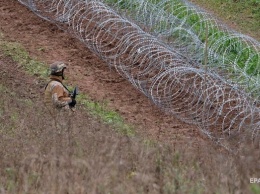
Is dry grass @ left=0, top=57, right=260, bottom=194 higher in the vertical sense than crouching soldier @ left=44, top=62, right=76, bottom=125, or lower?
higher

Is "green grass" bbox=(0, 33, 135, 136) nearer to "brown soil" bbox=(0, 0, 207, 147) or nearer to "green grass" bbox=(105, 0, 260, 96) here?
"brown soil" bbox=(0, 0, 207, 147)

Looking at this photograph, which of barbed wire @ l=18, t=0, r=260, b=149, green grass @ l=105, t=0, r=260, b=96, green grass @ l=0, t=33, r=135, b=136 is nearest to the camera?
green grass @ l=0, t=33, r=135, b=136

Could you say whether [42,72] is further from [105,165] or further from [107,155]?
[105,165]

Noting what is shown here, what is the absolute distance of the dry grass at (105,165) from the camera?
17.7 ft

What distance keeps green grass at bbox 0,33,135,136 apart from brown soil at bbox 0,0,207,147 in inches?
7.0

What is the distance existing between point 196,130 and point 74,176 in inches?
258

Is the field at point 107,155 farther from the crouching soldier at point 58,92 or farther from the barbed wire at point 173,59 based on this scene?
the barbed wire at point 173,59

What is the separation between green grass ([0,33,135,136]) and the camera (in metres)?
12.0

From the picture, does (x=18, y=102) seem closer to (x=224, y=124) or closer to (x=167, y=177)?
(x=224, y=124)

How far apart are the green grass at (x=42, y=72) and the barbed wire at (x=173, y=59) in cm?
97

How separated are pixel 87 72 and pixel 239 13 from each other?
21.8 feet

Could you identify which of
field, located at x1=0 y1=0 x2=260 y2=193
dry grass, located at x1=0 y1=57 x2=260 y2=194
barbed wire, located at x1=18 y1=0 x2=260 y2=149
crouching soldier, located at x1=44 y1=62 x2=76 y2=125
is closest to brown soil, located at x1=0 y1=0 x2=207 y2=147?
field, located at x1=0 y1=0 x2=260 y2=193

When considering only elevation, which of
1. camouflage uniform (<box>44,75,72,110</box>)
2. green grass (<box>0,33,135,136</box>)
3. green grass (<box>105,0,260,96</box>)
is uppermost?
green grass (<box>105,0,260,96</box>)

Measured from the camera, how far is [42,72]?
14.0m
